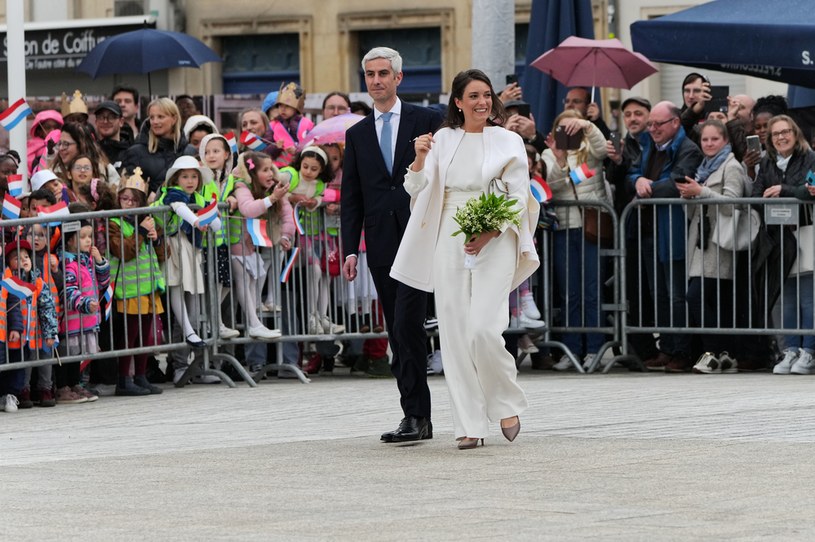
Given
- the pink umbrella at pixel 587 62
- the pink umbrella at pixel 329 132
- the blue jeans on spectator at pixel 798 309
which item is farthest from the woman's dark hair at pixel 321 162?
the blue jeans on spectator at pixel 798 309

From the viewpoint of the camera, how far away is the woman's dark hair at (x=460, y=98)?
10.2 m

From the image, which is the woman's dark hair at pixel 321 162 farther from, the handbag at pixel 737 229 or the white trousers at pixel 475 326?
the white trousers at pixel 475 326

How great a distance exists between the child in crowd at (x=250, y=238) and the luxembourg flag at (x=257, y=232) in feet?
0.20

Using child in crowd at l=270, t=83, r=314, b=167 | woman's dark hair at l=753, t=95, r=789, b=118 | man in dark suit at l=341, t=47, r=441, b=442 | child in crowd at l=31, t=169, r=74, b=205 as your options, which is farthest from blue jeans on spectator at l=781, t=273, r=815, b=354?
child in crowd at l=31, t=169, r=74, b=205

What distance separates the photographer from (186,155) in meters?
15.1

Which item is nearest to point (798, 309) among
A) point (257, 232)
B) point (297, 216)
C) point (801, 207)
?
point (801, 207)

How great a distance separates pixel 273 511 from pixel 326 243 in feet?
24.0

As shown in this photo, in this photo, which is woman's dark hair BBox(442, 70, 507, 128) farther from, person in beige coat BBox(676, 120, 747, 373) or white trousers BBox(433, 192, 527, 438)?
person in beige coat BBox(676, 120, 747, 373)

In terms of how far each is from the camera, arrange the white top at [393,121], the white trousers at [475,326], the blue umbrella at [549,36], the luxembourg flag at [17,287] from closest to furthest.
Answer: the white trousers at [475,326], the white top at [393,121], the luxembourg flag at [17,287], the blue umbrella at [549,36]

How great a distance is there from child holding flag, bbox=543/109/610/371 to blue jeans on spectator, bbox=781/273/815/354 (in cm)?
155

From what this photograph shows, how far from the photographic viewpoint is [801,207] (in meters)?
14.7

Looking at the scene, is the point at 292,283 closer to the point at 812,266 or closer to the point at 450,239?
the point at 812,266

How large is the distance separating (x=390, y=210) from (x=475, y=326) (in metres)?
1.02

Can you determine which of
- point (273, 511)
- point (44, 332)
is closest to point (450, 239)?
point (273, 511)
